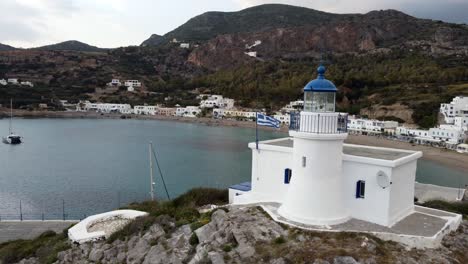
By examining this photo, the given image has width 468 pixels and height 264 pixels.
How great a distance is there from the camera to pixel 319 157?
991 centimetres

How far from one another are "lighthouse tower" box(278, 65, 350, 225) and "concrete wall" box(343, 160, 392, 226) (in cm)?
38

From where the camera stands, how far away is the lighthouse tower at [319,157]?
32.4ft

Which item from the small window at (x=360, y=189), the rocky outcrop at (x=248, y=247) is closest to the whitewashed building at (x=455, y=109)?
the rocky outcrop at (x=248, y=247)

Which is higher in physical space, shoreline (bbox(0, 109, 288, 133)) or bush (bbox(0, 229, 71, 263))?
shoreline (bbox(0, 109, 288, 133))

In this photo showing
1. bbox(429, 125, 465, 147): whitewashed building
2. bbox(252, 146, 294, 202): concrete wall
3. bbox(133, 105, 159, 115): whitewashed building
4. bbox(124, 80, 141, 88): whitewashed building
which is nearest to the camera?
bbox(252, 146, 294, 202): concrete wall

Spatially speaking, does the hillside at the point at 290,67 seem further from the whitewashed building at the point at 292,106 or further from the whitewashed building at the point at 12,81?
the whitewashed building at the point at 12,81

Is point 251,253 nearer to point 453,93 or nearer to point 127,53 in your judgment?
point 453,93

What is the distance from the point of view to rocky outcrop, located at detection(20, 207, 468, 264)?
27.8 ft

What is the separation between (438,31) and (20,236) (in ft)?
449

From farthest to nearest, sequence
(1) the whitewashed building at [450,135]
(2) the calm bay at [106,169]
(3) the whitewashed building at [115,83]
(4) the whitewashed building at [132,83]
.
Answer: (4) the whitewashed building at [132,83], (3) the whitewashed building at [115,83], (1) the whitewashed building at [450,135], (2) the calm bay at [106,169]

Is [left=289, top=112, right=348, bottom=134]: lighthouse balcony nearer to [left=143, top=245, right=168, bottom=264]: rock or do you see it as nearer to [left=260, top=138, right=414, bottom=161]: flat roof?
[left=260, top=138, right=414, bottom=161]: flat roof

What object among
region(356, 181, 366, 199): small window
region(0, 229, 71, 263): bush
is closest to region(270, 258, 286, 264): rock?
region(356, 181, 366, 199): small window

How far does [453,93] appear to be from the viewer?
6894 cm

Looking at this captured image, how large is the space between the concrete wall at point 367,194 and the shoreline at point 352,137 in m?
36.0
